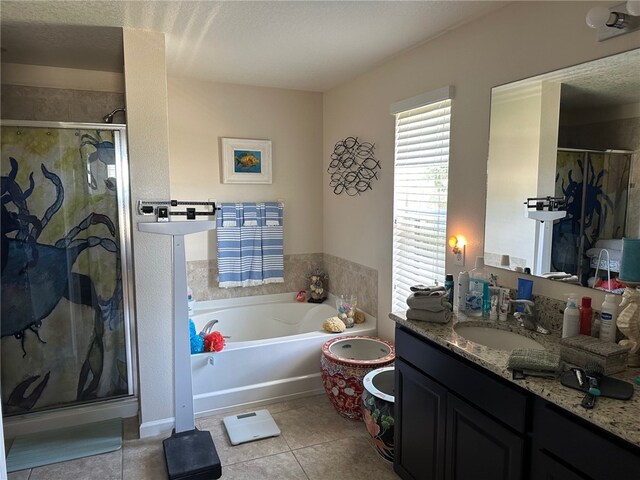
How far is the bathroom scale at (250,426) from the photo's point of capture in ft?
8.95

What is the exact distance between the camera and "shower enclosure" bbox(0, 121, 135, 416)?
2688mm

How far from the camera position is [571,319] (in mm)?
1792

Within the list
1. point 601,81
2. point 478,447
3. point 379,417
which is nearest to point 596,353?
point 478,447

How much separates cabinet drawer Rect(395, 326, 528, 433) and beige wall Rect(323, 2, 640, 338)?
60cm

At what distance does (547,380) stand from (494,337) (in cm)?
61

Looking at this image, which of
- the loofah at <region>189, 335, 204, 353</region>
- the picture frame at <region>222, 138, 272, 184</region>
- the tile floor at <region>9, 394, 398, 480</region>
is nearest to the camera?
the tile floor at <region>9, 394, 398, 480</region>

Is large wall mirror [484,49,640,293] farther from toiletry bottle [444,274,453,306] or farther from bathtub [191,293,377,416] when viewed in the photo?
bathtub [191,293,377,416]

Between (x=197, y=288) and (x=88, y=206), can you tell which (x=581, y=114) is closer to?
(x=88, y=206)

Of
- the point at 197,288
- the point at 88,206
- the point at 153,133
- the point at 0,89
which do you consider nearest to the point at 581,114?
the point at 153,133

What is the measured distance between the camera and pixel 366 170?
3.50 m

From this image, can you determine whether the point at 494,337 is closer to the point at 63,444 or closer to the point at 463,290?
the point at 463,290

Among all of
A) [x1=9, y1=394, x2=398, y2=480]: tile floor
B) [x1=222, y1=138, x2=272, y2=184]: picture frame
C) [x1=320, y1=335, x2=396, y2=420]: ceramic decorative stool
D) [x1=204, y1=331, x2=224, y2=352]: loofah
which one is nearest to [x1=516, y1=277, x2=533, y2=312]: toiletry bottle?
[x1=320, y1=335, x2=396, y2=420]: ceramic decorative stool

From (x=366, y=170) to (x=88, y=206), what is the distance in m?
2.01

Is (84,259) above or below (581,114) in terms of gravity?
below
